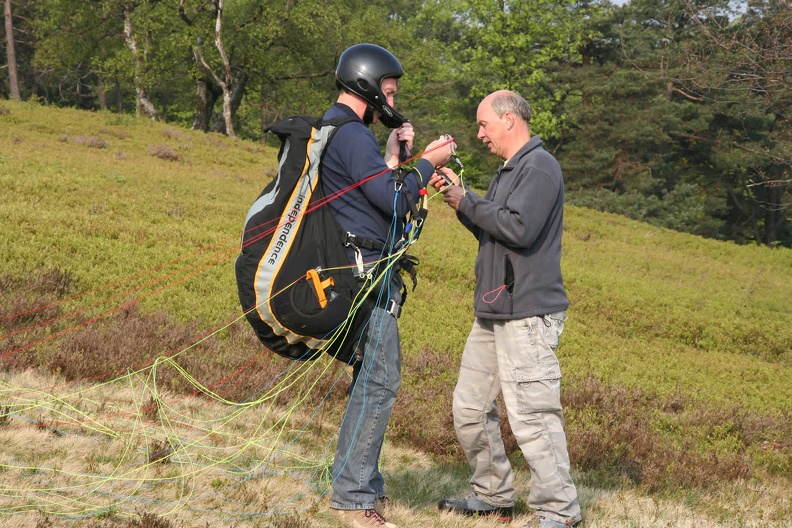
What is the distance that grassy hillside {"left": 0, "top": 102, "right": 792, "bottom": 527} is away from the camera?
4.86 m

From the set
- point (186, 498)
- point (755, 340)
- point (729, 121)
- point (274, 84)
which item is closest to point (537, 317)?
point (186, 498)

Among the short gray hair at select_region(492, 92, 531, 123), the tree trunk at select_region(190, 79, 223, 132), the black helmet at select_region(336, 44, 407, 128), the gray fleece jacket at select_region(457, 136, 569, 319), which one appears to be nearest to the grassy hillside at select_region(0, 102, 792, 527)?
the gray fleece jacket at select_region(457, 136, 569, 319)

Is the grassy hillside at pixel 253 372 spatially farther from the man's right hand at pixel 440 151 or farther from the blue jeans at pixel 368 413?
the man's right hand at pixel 440 151

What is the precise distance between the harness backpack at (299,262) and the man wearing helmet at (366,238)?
0.27 feet

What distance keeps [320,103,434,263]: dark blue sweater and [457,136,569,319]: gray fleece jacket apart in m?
0.52

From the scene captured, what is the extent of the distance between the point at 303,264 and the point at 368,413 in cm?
90

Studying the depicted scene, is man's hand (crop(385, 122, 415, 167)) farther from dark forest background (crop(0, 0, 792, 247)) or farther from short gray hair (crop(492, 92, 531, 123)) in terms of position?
dark forest background (crop(0, 0, 792, 247))

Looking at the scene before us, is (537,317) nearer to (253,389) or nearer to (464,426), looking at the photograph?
(464,426)

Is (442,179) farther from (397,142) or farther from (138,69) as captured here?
(138,69)

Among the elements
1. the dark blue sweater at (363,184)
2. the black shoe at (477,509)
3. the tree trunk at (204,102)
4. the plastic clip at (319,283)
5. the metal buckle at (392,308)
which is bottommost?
the black shoe at (477,509)

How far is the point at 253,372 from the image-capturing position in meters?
7.73

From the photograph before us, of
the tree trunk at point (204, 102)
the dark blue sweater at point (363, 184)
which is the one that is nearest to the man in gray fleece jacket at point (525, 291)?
the dark blue sweater at point (363, 184)

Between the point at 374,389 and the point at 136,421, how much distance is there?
2.16 meters

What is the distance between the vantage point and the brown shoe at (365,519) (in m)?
4.17
